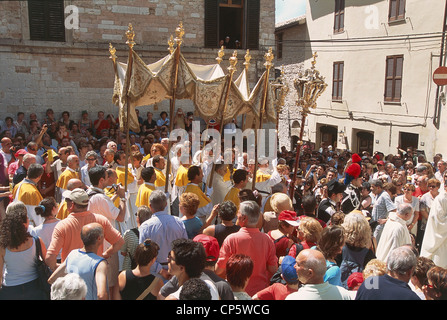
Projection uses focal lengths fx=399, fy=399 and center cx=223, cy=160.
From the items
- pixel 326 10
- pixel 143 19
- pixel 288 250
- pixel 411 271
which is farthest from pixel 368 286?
pixel 326 10

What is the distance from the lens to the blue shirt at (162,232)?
4074 mm

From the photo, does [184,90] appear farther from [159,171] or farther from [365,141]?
[365,141]

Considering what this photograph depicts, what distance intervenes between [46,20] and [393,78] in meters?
13.9

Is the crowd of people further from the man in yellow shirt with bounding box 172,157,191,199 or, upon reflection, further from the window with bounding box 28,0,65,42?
the window with bounding box 28,0,65,42

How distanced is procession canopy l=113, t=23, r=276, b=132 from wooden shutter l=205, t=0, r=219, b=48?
26.5 feet

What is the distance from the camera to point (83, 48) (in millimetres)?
13555

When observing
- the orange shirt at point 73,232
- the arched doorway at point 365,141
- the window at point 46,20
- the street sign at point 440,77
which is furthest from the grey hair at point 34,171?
the arched doorway at point 365,141

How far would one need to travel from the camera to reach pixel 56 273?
3512mm

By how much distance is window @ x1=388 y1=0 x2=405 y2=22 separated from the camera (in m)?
16.6

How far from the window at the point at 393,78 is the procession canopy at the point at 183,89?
11955 millimetres

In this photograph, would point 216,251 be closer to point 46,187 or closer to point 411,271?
point 411,271

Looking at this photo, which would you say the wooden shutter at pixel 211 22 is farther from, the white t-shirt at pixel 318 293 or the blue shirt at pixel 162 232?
the white t-shirt at pixel 318 293

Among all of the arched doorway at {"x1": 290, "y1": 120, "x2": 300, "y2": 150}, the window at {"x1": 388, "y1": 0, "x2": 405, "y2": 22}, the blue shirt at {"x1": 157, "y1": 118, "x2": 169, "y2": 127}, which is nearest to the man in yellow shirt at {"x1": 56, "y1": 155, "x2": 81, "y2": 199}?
the blue shirt at {"x1": 157, "y1": 118, "x2": 169, "y2": 127}

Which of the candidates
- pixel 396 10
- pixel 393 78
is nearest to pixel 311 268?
pixel 393 78
